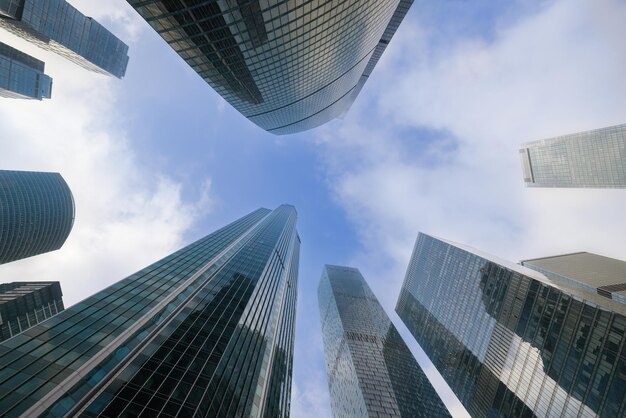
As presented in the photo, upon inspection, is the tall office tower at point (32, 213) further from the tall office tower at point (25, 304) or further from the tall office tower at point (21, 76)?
the tall office tower at point (21, 76)

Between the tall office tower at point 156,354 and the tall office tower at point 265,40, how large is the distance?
1545 inches

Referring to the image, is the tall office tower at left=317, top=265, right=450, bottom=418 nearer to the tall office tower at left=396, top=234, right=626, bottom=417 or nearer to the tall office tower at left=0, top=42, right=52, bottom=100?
the tall office tower at left=396, top=234, right=626, bottom=417

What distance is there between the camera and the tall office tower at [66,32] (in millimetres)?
90188

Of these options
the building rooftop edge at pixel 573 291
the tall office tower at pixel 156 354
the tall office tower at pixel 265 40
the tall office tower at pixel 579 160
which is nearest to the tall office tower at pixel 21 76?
the tall office tower at pixel 265 40

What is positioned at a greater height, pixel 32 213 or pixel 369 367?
pixel 32 213

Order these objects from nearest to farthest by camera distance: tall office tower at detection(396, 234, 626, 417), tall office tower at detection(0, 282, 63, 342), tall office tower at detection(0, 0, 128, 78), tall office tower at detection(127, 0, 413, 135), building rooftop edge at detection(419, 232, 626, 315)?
1. tall office tower at detection(127, 0, 413, 135)
2. tall office tower at detection(396, 234, 626, 417)
3. building rooftop edge at detection(419, 232, 626, 315)
4. tall office tower at detection(0, 0, 128, 78)
5. tall office tower at detection(0, 282, 63, 342)

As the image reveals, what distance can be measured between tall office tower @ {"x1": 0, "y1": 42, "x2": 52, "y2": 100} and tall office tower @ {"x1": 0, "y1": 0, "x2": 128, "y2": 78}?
762 centimetres

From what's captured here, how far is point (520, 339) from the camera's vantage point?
3078 inches

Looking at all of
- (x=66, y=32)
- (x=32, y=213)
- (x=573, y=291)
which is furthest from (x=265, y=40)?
(x=32, y=213)

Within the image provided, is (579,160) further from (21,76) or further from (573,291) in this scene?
(21,76)

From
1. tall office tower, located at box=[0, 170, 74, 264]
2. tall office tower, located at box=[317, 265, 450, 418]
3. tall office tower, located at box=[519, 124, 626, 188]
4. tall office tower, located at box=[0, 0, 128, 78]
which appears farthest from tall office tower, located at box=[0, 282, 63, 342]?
tall office tower, located at box=[519, 124, 626, 188]

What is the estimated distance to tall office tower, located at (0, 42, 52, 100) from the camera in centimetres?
9888

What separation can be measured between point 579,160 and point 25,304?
221 metres

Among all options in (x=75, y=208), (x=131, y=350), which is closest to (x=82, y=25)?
(x=75, y=208)
